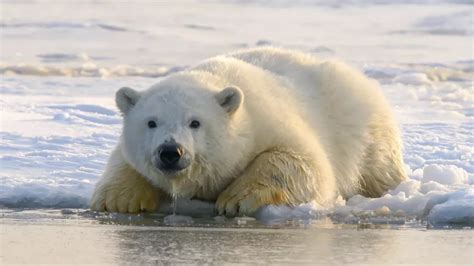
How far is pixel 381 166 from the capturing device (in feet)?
27.6

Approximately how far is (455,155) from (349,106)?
1.90 meters

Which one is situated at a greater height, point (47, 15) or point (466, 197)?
point (47, 15)

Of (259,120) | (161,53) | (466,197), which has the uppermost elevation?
(161,53)

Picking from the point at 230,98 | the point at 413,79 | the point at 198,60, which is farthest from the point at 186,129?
the point at 198,60

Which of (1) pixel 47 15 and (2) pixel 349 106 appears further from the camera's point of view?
(1) pixel 47 15

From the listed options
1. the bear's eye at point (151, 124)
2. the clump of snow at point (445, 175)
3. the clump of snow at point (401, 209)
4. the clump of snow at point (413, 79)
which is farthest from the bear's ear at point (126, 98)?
the clump of snow at point (413, 79)

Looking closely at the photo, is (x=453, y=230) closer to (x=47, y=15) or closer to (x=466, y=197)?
(x=466, y=197)

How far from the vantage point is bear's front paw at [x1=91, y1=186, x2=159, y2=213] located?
739 cm

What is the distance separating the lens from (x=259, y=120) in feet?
24.9

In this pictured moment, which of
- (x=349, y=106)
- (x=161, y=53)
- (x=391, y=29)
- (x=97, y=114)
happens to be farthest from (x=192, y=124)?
(x=391, y=29)

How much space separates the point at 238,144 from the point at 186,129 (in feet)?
1.40

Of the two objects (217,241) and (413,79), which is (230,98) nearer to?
(217,241)

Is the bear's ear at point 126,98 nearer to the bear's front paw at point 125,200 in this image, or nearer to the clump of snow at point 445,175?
the bear's front paw at point 125,200

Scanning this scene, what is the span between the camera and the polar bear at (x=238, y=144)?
7.16 metres
